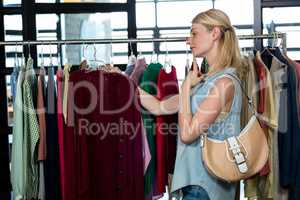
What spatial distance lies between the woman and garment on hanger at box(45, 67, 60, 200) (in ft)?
3.15

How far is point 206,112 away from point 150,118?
919 mm

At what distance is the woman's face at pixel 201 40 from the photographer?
169 cm

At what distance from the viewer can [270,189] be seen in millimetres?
2480

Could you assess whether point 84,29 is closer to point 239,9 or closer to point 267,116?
point 239,9

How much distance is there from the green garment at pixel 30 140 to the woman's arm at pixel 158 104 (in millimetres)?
601

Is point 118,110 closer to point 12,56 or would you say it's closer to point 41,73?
point 41,73

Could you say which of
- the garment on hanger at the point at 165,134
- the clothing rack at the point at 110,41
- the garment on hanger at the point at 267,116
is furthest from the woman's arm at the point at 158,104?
the garment on hanger at the point at 267,116

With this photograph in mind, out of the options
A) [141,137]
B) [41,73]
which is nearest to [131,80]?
[141,137]

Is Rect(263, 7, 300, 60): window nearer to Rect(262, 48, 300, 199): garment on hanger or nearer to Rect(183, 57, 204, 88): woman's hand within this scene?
Rect(262, 48, 300, 199): garment on hanger

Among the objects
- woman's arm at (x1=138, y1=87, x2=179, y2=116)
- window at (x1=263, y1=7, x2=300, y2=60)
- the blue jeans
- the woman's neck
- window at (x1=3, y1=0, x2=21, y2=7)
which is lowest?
the blue jeans

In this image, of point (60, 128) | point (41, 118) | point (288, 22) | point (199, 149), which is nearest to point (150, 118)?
point (60, 128)

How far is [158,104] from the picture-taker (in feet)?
7.57

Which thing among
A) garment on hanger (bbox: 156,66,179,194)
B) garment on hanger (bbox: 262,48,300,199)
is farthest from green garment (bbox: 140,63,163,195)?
garment on hanger (bbox: 262,48,300,199)

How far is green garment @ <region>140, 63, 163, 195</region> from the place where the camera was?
250 cm
